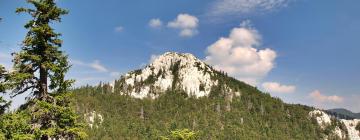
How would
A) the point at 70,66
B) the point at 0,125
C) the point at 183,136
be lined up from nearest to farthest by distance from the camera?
the point at 0,125 < the point at 70,66 < the point at 183,136

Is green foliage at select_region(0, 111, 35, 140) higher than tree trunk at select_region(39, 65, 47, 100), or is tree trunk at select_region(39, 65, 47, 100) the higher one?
tree trunk at select_region(39, 65, 47, 100)

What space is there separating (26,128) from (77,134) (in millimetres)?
2849

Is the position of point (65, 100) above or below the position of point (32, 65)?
below

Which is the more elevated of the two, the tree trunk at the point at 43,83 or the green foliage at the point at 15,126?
the tree trunk at the point at 43,83

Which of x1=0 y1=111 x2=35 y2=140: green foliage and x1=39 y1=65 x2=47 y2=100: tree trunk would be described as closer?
x1=0 y1=111 x2=35 y2=140: green foliage

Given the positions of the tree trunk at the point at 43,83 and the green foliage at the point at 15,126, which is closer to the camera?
the green foliage at the point at 15,126

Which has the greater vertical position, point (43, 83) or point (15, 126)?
point (43, 83)

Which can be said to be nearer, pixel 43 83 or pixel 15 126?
pixel 15 126

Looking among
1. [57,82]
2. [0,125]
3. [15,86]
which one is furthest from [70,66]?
[0,125]

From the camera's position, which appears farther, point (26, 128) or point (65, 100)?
point (65, 100)

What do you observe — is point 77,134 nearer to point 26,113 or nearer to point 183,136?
point 26,113

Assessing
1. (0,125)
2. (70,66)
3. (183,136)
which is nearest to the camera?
(0,125)

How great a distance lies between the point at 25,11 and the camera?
23562 millimetres

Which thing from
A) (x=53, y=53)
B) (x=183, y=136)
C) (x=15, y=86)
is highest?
(x=53, y=53)
